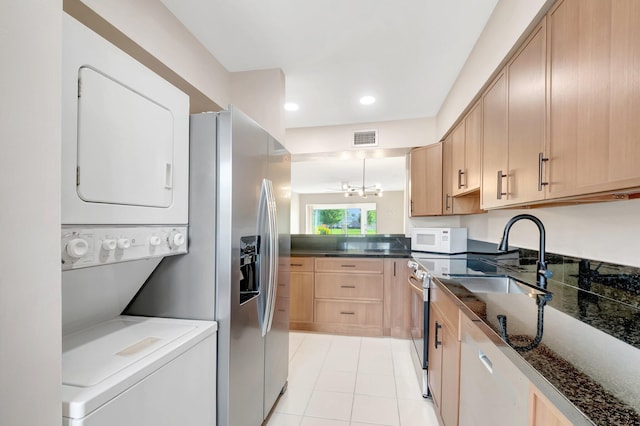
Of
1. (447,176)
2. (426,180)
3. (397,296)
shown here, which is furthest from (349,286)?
(447,176)

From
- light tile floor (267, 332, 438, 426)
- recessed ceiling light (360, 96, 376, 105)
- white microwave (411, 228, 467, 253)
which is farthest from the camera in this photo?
white microwave (411, 228, 467, 253)

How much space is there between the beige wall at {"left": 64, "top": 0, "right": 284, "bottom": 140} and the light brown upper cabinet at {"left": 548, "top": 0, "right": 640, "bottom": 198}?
1887 mm

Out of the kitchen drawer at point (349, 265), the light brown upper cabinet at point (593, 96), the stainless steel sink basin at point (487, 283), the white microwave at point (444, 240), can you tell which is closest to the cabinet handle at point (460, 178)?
the white microwave at point (444, 240)

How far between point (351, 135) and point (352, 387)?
9.13ft

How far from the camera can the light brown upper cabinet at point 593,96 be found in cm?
81

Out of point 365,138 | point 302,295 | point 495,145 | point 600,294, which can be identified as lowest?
point 302,295

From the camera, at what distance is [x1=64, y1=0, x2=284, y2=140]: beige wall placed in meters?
1.33

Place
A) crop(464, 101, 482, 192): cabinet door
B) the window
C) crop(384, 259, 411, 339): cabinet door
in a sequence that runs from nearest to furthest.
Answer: crop(464, 101, 482, 192): cabinet door, crop(384, 259, 411, 339): cabinet door, the window

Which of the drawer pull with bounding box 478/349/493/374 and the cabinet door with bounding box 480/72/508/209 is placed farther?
the cabinet door with bounding box 480/72/508/209

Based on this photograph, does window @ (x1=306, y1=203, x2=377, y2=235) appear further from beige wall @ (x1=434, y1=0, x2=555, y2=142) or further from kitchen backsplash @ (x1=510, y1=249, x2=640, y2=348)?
kitchen backsplash @ (x1=510, y1=249, x2=640, y2=348)

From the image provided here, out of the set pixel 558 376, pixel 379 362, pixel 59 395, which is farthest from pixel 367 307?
pixel 59 395

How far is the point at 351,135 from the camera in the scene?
361 cm

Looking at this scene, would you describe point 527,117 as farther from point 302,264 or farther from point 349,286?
point 302,264

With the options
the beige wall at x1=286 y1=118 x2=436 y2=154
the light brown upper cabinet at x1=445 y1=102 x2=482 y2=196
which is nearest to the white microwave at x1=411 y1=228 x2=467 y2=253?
the light brown upper cabinet at x1=445 y1=102 x2=482 y2=196
